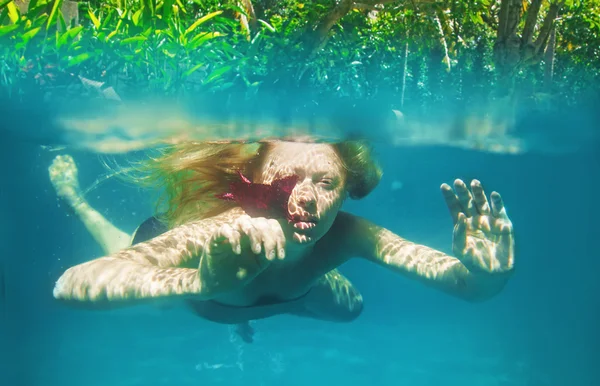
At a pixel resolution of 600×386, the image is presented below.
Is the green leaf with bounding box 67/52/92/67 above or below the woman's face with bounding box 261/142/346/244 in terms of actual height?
above

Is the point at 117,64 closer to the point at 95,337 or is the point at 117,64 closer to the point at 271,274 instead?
the point at 271,274

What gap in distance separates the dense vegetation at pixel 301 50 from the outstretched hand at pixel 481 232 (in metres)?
2.50

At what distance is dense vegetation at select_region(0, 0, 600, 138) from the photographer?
17.9 feet

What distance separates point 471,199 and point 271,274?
103 inches

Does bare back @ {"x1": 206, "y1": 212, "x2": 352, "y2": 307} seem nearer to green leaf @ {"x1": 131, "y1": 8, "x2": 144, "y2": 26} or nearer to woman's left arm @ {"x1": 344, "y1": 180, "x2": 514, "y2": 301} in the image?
woman's left arm @ {"x1": 344, "y1": 180, "x2": 514, "y2": 301}

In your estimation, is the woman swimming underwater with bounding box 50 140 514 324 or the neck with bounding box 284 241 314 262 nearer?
the woman swimming underwater with bounding box 50 140 514 324

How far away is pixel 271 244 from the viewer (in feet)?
10.4

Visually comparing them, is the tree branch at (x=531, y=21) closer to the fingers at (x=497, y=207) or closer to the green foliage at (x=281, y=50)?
the green foliage at (x=281, y=50)

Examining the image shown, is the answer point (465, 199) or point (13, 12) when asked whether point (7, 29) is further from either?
point (465, 199)

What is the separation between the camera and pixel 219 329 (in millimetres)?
17078

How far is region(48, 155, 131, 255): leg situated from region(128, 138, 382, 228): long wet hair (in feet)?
9.07

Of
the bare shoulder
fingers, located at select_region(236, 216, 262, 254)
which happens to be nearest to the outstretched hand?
the bare shoulder

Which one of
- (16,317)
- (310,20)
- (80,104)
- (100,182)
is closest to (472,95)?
(310,20)

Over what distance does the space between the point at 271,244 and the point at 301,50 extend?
11.2ft
